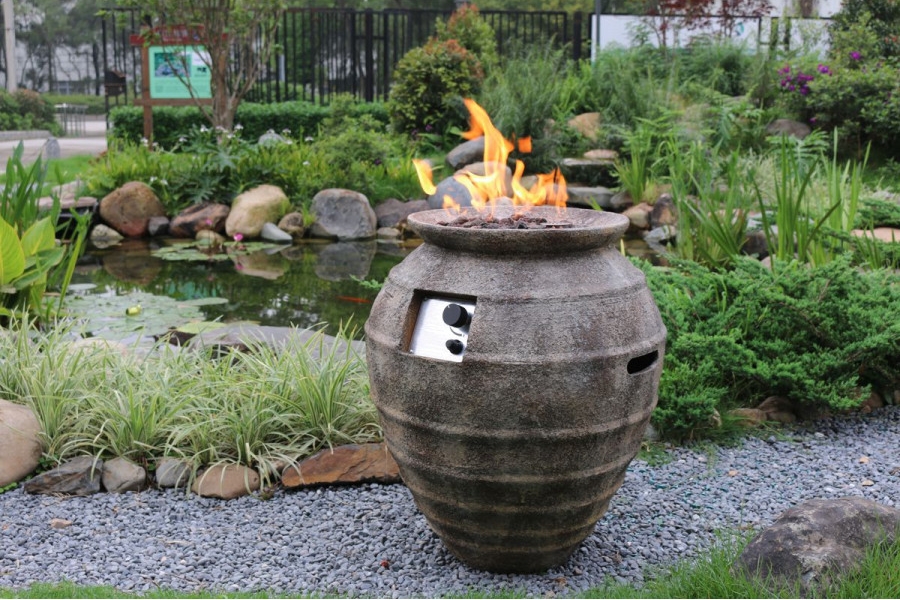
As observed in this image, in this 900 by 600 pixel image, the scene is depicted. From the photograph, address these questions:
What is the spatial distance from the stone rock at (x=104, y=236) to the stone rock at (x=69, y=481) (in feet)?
21.5

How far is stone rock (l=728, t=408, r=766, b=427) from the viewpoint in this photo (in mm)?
4176

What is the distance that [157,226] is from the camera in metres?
10.1

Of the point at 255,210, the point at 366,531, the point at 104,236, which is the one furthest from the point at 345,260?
the point at 366,531

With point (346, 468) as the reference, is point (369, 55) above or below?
above

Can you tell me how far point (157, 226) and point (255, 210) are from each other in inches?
44.1

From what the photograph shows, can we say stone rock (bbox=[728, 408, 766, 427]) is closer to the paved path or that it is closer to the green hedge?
the green hedge

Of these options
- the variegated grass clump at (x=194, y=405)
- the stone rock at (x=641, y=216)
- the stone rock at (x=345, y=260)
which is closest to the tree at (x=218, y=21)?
the stone rock at (x=345, y=260)

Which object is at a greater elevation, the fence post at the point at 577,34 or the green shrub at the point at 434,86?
the fence post at the point at 577,34

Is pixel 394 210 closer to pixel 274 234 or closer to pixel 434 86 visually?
pixel 274 234

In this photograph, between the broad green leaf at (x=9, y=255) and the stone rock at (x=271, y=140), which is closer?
the broad green leaf at (x=9, y=255)

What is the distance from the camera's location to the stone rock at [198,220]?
9.98 meters

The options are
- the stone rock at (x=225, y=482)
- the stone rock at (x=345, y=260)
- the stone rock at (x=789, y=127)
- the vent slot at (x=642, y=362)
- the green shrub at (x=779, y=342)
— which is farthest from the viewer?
the stone rock at (x=789, y=127)

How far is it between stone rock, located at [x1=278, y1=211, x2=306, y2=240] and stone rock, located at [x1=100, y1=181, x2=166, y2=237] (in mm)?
1496

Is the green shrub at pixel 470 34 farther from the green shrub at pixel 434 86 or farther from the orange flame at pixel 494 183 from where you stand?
the orange flame at pixel 494 183
